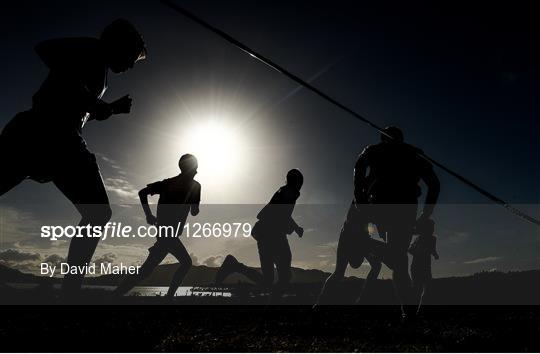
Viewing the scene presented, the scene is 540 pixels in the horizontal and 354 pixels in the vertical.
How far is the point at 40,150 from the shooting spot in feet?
10.0

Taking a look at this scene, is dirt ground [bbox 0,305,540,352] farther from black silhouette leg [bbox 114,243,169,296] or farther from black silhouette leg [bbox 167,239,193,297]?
black silhouette leg [bbox 167,239,193,297]

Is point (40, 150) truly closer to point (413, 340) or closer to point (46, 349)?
point (46, 349)

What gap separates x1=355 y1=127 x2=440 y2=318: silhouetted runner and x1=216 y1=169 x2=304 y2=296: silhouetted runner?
2.13 m

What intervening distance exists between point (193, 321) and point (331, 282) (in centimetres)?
294

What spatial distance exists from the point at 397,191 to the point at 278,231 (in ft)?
9.26


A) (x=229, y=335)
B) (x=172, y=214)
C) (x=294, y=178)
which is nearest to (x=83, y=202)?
(x=229, y=335)

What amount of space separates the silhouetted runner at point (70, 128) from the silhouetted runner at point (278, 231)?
12.5 feet

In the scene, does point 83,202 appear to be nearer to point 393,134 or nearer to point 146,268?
point 146,268

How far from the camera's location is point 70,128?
10.5 feet

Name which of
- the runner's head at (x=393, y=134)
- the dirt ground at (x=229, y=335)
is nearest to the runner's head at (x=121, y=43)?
the dirt ground at (x=229, y=335)

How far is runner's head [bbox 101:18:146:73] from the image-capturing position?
11.4 feet

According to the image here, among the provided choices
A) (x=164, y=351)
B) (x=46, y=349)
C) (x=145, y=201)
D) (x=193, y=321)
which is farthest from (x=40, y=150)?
(x=145, y=201)

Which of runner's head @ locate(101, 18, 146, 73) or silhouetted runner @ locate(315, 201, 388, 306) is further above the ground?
runner's head @ locate(101, 18, 146, 73)

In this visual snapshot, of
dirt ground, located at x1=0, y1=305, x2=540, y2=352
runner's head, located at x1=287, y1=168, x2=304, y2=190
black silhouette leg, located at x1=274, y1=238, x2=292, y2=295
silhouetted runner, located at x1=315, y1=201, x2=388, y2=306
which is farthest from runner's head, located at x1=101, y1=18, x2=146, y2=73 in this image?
black silhouette leg, located at x1=274, y1=238, x2=292, y2=295
